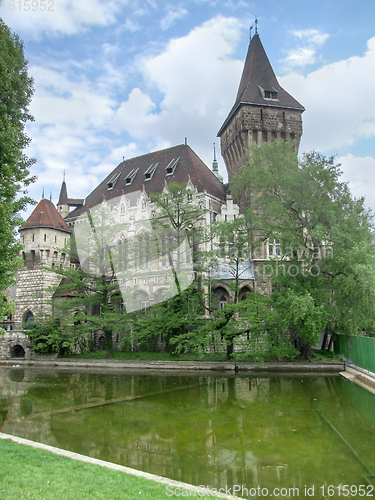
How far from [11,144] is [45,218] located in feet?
81.5

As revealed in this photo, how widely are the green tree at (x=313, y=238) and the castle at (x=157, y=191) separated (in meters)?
7.02

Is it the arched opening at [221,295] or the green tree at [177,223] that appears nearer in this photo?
the green tree at [177,223]

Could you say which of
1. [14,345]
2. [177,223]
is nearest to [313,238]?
[177,223]

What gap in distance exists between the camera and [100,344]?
31234mm

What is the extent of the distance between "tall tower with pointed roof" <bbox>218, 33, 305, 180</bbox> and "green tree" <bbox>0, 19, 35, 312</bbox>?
20.0 meters

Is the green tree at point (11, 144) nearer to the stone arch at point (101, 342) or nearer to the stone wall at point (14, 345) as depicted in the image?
the stone wall at point (14, 345)

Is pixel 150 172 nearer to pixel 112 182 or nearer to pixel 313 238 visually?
pixel 112 182

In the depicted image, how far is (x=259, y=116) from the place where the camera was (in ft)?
101

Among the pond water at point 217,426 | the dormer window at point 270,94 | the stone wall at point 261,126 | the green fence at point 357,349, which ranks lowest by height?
the pond water at point 217,426

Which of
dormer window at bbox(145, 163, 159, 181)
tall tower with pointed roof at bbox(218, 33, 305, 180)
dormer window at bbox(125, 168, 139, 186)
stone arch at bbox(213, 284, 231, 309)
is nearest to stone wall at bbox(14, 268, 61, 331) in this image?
dormer window at bbox(125, 168, 139, 186)

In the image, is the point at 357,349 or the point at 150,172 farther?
the point at 150,172

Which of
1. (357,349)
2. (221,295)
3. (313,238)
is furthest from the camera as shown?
(221,295)

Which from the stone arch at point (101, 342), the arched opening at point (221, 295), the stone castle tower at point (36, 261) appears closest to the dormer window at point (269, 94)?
the arched opening at point (221, 295)

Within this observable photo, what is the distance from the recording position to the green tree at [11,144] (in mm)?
9609
